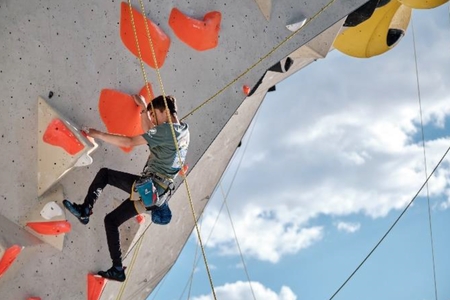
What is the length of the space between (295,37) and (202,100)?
105cm

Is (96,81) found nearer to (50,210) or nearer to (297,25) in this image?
(50,210)

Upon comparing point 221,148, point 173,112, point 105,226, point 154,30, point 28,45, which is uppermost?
point 28,45

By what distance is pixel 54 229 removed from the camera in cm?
566

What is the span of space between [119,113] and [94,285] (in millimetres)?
1316

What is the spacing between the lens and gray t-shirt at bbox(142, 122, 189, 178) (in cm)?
534

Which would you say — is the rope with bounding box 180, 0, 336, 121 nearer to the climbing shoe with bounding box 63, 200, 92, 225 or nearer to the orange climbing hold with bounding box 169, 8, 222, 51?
the orange climbing hold with bounding box 169, 8, 222, 51

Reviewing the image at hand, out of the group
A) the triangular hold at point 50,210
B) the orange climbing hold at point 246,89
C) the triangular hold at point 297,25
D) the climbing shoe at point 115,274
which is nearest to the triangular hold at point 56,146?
the triangular hold at point 50,210

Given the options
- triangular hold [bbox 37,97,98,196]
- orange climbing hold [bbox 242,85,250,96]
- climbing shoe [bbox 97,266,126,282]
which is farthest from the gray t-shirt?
orange climbing hold [bbox 242,85,250,96]

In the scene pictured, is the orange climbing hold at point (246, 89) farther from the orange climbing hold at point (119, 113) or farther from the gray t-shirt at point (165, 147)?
the gray t-shirt at point (165, 147)

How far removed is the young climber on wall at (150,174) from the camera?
5379 millimetres

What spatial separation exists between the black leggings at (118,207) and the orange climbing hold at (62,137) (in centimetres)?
24

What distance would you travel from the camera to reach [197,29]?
246 inches

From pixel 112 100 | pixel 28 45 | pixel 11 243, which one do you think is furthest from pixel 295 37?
pixel 11 243

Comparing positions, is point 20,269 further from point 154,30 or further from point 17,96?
point 154,30
